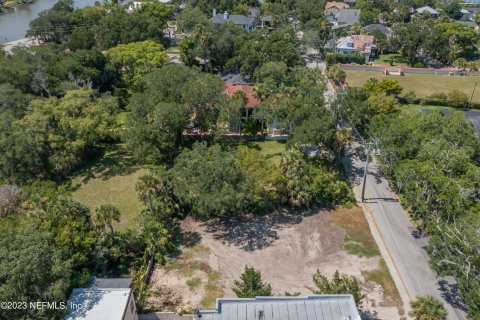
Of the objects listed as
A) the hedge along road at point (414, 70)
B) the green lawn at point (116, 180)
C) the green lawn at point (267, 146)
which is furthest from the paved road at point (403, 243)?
the hedge along road at point (414, 70)

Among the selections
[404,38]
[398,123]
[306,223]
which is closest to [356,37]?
[404,38]

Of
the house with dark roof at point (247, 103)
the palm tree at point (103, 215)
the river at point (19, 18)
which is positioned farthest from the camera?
the river at point (19, 18)

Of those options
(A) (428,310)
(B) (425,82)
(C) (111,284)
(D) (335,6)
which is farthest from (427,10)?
(C) (111,284)

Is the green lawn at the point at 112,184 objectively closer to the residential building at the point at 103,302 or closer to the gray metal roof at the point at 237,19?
the residential building at the point at 103,302

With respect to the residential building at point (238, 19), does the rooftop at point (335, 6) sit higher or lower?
lower

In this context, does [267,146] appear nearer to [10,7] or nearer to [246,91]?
[246,91]
